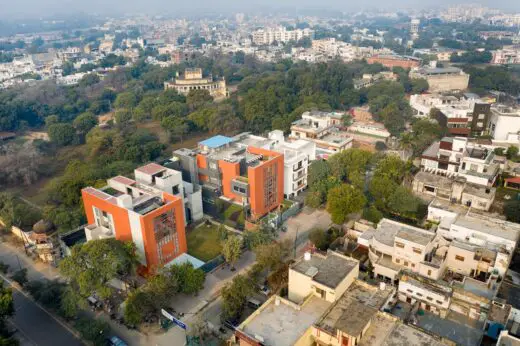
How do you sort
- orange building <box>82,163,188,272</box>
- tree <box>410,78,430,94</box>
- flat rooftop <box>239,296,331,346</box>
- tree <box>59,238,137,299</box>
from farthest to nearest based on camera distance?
tree <box>410,78,430,94</box>, orange building <box>82,163,188,272</box>, tree <box>59,238,137,299</box>, flat rooftop <box>239,296,331,346</box>

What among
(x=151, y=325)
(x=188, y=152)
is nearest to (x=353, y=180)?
(x=188, y=152)

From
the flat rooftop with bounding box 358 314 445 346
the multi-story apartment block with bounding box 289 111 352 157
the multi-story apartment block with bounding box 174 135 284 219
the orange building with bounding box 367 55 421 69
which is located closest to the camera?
the flat rooftop with bounding box 358 314 445 346

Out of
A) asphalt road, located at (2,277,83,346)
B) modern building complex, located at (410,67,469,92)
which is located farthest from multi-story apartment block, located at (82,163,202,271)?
modern building complex, located at (410,67,469,92)

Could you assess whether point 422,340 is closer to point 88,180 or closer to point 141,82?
point 88,180

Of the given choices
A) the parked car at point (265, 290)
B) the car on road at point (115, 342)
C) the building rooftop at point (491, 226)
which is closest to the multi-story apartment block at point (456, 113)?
the building rooftop at point (491, 226)

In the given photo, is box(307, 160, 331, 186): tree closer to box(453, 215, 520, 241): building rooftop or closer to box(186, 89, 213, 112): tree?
box(453, 215, 520, 241): building rooftop
